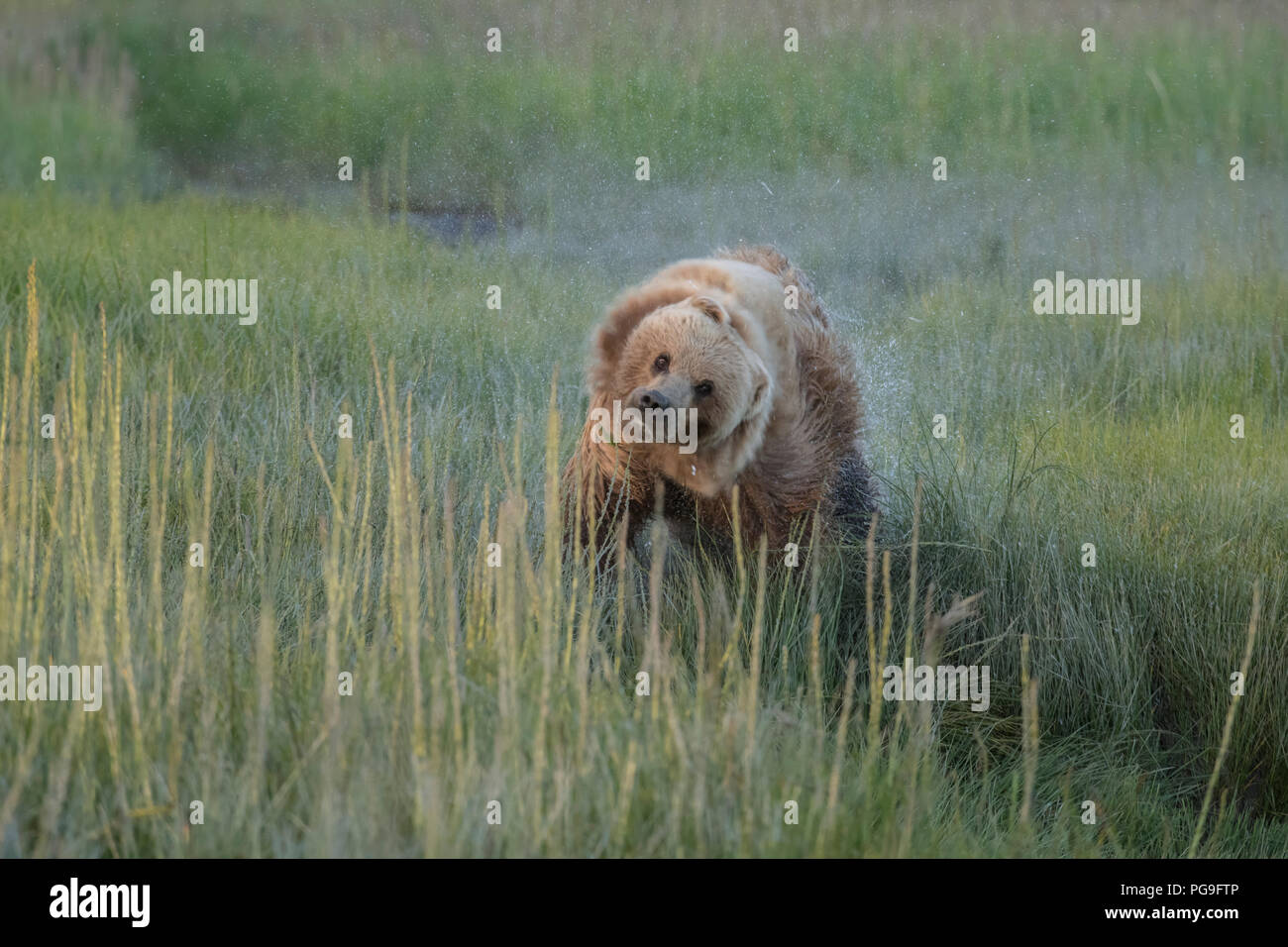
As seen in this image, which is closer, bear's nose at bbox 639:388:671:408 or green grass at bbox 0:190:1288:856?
green grass at bbox 0:190:1288:856

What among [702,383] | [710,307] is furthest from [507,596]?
[710,307]

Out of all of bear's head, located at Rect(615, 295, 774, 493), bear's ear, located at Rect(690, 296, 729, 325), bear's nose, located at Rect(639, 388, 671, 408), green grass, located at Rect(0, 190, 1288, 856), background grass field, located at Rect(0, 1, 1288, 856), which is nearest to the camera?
green grass, located at Rect(0, 190, 1288, 856)

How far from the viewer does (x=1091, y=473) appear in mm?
5688

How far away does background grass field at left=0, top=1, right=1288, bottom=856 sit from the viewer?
2.95 m

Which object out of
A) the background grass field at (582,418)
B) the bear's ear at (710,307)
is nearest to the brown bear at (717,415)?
the bear's ear at (710,307)

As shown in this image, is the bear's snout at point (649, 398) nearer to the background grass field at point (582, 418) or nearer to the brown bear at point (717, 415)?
the brown bear at point (717, 415)

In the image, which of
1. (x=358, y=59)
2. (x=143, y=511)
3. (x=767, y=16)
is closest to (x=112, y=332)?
(x=143, y=511)

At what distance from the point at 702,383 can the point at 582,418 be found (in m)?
1.79

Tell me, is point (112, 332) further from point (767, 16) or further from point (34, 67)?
point (767, 16)

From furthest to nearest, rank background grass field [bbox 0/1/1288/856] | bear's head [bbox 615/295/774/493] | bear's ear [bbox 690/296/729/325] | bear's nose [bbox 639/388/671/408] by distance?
bear's ear [bbox 690/296/729/325], bear's head [bbox 615/295/774/493], bear's nose [bbox 639/388/671/408], background grass field [bbox 0/1/1288/856]

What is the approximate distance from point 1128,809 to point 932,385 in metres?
2.77

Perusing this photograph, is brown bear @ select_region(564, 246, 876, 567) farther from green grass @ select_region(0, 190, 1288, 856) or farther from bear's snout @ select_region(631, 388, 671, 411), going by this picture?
green grass @ select_region(0, 190, 1288, 856)

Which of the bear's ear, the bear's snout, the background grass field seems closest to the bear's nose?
the bear's snout

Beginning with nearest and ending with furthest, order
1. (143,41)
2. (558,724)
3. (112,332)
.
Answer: (558,724) → (112,332) → (143,41)
